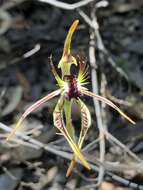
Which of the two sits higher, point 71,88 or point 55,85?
point 71,88

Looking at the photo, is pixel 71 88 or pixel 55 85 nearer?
pixel 71 88

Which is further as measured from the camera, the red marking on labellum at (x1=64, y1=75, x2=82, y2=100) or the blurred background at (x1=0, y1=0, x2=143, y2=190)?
the blurred background at (x1=0, y1=0, x2=143, y2=190)

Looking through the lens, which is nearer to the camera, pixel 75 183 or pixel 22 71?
pixel 75 183

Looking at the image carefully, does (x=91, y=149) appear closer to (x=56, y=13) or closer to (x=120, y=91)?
(x=120, y=91)

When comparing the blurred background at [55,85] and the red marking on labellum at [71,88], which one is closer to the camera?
the red marking on labellum at [71,88]

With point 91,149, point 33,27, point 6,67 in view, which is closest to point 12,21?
point 33,27

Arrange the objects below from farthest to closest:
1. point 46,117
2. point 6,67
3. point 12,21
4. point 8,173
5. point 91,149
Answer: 1. point 12,21
2. point 6,67
3. point 46,117
4. point 91,149
5. point 8,173

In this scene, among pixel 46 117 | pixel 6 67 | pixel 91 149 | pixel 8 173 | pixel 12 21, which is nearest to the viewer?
pixel 8 173

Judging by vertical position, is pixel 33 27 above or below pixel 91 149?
above
